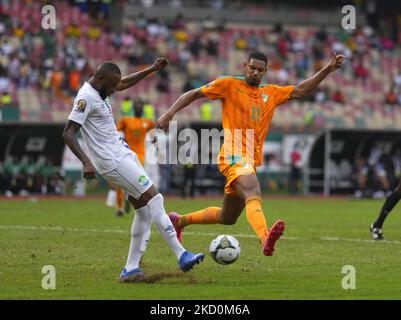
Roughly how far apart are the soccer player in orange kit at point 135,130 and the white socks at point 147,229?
10.6 metres

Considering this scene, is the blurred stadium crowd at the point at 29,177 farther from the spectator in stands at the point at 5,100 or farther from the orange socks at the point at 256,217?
the orange socks at the point at 256,217

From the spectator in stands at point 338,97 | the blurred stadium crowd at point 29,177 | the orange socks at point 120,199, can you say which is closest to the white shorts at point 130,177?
the orange socks at point 120,199

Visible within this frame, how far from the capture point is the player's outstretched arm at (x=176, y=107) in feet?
36.2

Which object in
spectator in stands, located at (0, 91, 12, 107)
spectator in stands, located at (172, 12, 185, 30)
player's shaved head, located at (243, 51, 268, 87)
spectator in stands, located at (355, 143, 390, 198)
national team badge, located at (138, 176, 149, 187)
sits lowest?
spectator in stands, located at (355, 143, 390, 198)

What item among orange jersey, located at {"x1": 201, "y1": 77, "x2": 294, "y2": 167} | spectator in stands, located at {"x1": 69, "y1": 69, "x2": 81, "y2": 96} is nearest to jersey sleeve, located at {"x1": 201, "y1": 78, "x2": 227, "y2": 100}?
orange jersey, located at {"x1": 201, "y1": 77, "x2": 294, "y2": 167}

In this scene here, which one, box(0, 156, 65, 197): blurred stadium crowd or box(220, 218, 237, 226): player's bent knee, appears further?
box(0, 156, 65, 197): blurred stadium crowd

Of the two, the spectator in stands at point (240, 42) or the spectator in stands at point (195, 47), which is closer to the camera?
the spectator in stands at point (195, 47)

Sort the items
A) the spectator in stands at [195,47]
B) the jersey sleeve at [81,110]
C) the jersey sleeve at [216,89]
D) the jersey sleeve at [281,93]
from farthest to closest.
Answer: the spectator in stands at [195,47] < the jersey sleeve at [281,93] < the jersey sleeve at [216,89] < the jersey sleeve at [81,110]

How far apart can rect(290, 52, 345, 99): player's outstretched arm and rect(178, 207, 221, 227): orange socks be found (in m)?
1.80

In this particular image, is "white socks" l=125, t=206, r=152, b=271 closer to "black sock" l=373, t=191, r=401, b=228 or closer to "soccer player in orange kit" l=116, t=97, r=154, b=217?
"black sock" l=373, t=191, r=401, b=228

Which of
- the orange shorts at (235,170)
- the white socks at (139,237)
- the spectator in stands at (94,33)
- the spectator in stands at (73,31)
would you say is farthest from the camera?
the spectator in stands at (94,33)

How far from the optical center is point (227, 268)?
1191 cm

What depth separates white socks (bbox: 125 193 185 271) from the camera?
1059 centimetres

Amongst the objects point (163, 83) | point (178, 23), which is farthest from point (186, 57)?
point (163, 83)
